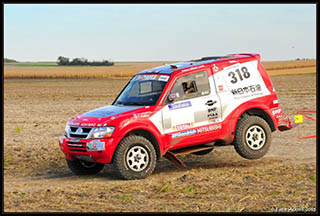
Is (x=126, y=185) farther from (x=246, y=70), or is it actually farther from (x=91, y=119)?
(x=246, y=70)

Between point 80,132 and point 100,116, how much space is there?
47 cm

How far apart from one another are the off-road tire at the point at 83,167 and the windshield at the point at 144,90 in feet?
4.44

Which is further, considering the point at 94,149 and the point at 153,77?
the point at 153,77

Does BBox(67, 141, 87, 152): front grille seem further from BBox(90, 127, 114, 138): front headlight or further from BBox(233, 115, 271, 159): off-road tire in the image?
BBox(233, 115, 271, 159): off-road tire

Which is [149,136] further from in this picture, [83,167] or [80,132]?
[83,167]

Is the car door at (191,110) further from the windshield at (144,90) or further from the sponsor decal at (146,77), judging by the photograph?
the sponsor decal at (146,77)

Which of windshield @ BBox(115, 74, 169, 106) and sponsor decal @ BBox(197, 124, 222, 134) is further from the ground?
windshield @ BBox(115, 74, 169, 106)

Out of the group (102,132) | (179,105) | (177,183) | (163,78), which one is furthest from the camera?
(163,78)

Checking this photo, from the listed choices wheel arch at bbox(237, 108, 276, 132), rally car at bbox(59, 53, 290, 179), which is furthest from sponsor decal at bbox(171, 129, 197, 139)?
wheel arch at bbox(237, 108, 276, 132)

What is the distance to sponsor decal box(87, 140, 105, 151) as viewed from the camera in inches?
380

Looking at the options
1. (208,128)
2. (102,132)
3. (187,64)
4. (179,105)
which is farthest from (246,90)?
(102,132)

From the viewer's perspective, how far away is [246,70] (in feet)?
36.7

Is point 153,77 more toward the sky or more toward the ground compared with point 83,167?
more toward the sky

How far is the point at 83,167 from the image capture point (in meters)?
10.9
